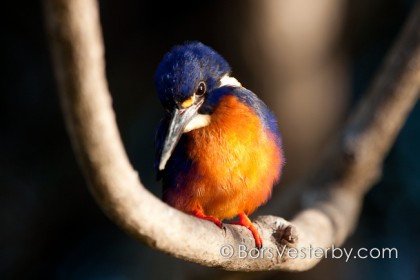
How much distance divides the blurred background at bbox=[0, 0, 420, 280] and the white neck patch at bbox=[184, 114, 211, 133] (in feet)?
4.89

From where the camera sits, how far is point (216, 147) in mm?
2881

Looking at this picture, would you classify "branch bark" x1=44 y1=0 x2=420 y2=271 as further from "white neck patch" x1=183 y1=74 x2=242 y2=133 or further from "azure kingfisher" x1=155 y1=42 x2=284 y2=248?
"white neck patch" x1=183 y1=74 x2=242 y2=133

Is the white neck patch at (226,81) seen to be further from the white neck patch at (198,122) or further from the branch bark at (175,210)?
the branch bark at (175,210)

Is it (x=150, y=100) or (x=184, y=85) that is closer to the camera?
(x=184, y=85)

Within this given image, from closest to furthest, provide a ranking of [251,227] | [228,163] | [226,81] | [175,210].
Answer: [175,210], [251,227], [228,163], [226,81]

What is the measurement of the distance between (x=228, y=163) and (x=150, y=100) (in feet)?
8.68

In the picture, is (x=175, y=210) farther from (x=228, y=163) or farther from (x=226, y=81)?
(x=226, y=81)

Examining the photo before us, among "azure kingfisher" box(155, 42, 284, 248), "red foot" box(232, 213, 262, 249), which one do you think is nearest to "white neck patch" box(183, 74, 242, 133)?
"azure kingfisher" box(155, 42, 284, 248)

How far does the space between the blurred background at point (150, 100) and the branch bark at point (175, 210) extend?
67 cm

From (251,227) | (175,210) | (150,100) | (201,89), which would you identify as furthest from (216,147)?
(150,100)

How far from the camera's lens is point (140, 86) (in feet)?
17.7

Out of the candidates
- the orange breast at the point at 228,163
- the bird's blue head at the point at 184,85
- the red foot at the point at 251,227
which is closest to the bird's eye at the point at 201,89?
the bird's blue head at the point at 184,85

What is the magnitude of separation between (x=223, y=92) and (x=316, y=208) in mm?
1124

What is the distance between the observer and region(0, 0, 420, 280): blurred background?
15.0 feet
